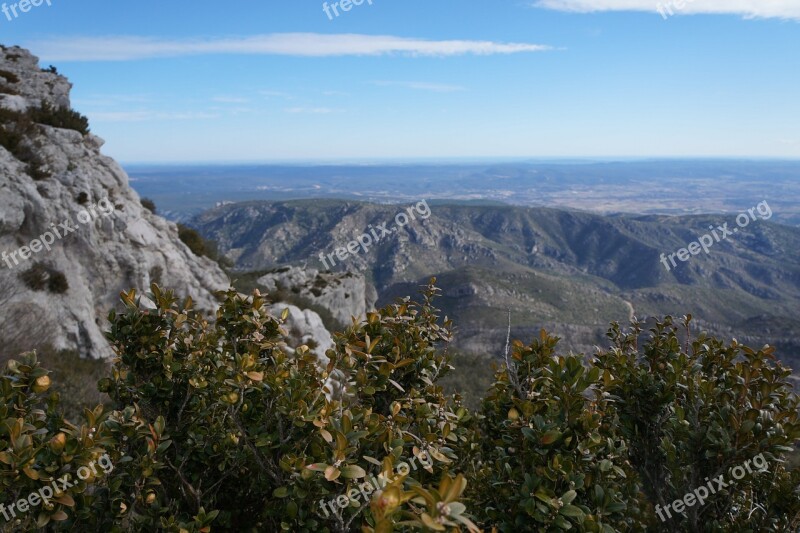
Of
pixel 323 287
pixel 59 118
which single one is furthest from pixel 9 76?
pixel 323 287

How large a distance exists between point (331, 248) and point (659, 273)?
5091 inches

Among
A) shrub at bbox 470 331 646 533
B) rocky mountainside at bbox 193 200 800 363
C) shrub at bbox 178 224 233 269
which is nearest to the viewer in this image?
shrub at bbox 470 331 646 533

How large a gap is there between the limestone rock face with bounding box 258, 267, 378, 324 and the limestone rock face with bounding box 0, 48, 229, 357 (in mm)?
10708

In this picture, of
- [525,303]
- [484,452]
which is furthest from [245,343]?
[525,303]

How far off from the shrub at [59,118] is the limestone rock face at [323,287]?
13817 mm

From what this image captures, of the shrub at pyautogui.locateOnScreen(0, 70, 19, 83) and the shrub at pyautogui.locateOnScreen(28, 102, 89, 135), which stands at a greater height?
the shrub at pyautogui.locateOnScreen(0, 70, 19, 83)

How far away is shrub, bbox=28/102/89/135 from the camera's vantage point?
69.5 feet

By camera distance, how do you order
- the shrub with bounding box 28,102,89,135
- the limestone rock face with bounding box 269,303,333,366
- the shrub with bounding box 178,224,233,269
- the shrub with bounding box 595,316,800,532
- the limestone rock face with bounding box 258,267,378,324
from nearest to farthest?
the shrub with bounding box 595,316,800,532 < the limestone rock face with bounding box 269,303,333,366 < the shrub with bounding box 28,102,89,135 < the shrub with bounding box 178,224,233,269 < the limestone rock face with bounding box 258,267,378,324

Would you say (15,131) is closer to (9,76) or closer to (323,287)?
(9,76)

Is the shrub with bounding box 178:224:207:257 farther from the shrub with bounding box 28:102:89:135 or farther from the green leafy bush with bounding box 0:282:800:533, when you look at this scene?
the green leafy bush with bounding box 0:282:800:533

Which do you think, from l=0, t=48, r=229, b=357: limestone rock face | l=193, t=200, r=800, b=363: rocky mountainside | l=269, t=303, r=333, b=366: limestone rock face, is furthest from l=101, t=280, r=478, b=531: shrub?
l=193, t=200, r=800, b=363: rocky mountainside

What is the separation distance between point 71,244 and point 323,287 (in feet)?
79.8

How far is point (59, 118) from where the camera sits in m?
22.5

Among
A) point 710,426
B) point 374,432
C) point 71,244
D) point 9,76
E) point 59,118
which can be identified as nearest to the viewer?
point 374,432
